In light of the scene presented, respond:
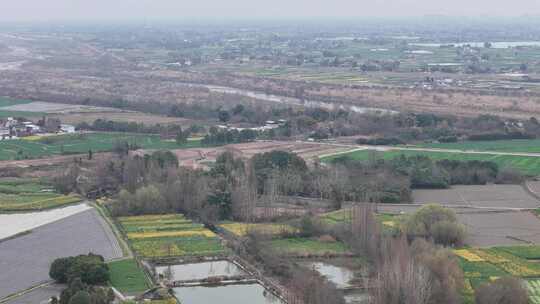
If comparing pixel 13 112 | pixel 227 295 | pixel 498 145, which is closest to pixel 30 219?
pixel 227 295

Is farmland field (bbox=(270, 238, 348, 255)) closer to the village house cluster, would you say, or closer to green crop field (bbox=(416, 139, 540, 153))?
green crop field (bbox=(416, 139, 540, 153))

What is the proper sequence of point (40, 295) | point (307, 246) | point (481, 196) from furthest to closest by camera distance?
point (481, 196) → point (307, 246) → point (40, 295)

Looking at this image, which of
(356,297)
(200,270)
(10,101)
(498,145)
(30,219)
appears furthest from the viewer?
(10,101)

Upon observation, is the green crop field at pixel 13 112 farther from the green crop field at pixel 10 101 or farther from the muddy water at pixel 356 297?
the muddy water at pixel 356 297

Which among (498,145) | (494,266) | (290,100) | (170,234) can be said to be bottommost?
(290,100)

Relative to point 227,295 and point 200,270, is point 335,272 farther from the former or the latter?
point 200,270

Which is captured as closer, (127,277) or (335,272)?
(127,277)

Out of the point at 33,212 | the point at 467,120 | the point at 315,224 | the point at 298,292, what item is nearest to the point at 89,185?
the point at 33,212

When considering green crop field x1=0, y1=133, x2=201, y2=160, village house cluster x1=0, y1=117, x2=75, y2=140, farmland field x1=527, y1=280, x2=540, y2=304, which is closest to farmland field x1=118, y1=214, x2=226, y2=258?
farmland field x1=527, y1=280, x2=540, y2=304
